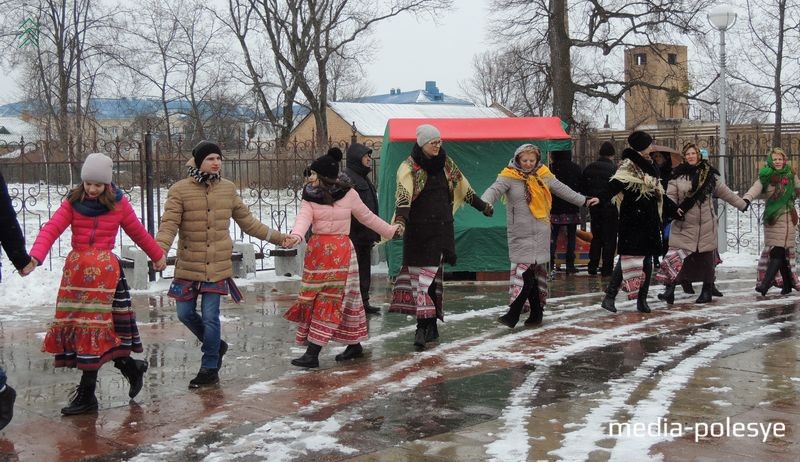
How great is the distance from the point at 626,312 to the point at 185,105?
42.1 metres

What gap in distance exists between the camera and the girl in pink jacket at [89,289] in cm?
574

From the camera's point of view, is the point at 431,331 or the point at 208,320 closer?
the point at 208,320

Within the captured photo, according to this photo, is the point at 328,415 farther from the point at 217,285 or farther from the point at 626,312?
the point at 626,312

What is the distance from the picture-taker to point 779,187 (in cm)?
1041

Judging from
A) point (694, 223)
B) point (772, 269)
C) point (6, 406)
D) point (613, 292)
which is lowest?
point (6, 406)

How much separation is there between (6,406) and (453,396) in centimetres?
253

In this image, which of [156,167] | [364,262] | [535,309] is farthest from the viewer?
[156,167]

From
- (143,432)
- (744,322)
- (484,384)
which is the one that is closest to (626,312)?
(744,322)

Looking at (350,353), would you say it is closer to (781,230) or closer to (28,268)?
(28,268)

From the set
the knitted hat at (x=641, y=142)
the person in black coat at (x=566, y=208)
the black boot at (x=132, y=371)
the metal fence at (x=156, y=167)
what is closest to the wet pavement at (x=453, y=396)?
the black boot at (x=132, y=371)

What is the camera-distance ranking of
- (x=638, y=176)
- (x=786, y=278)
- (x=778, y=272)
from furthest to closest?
(x=778, y=272), (x=786, y=278), (x=638, y=176)

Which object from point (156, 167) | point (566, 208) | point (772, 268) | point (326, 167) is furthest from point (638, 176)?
point (156, 167)

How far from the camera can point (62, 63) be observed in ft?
102

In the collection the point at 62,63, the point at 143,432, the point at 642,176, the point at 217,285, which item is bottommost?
the point at 143,432
